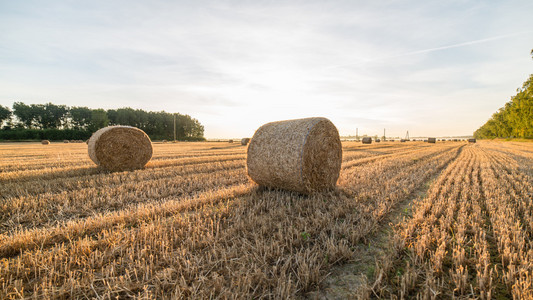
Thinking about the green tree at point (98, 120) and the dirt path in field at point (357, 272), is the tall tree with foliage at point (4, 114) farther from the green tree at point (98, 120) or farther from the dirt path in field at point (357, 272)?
the dirt path in field at point (357, 272)

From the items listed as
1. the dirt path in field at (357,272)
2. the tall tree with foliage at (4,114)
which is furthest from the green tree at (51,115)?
the dirt path in field at (357,272)

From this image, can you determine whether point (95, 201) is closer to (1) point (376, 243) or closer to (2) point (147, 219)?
(2) point (147, 219)

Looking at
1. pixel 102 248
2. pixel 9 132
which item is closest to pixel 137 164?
pixel 102 248

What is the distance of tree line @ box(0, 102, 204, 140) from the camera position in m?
58.0

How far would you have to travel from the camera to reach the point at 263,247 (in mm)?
2568

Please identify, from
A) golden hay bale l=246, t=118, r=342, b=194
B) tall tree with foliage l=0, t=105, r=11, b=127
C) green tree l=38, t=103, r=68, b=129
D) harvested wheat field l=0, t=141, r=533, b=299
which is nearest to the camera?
harvested wheat field l=0, t=141, r=533, b=299

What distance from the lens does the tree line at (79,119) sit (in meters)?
58.0

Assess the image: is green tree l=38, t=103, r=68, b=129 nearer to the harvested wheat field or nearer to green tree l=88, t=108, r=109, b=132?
green tree l=88, t=108, r=109, b=132

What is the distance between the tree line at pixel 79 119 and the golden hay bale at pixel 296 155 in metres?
58.2

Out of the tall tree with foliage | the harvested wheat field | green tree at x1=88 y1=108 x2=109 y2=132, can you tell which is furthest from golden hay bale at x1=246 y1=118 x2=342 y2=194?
the tall tree with foliage

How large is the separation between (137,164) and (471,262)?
9.47 m

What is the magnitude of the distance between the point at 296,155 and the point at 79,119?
79.5 meters

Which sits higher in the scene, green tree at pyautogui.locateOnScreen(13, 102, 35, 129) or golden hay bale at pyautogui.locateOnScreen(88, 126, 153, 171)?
green tree at pyautogui.locateOnScreen(13, 102, 35, 129)

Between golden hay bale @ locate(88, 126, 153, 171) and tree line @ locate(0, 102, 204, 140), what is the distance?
53.4 m
